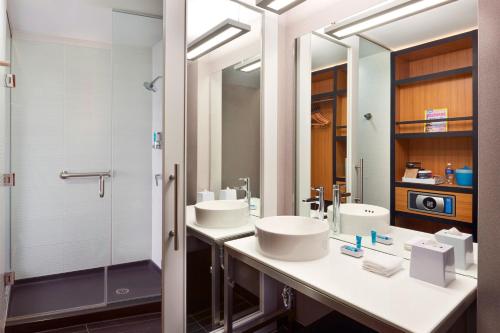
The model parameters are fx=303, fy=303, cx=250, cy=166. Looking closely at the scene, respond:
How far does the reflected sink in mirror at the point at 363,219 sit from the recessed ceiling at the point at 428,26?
861 millimetres

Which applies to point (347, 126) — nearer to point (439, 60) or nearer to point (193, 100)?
point (439, 60)

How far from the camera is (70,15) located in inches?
101

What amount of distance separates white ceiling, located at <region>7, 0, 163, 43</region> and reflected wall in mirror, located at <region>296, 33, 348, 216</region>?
5.20 ft

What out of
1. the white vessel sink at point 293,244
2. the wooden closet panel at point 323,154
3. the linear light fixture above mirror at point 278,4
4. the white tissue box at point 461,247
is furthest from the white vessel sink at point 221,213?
the linear light fixture above mirror at point 278,4

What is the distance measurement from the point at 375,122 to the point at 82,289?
2.79 metres

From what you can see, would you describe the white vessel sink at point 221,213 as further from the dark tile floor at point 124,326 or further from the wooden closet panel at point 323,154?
the dark tile floor at point 124,326

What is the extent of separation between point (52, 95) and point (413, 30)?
117 inches

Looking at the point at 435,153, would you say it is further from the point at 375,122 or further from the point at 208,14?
the point at 208,14

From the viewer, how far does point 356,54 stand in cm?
175

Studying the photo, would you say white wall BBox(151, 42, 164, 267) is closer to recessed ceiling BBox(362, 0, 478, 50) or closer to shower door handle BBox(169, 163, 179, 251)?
shower door handle BBox(169, 163, 179, 251)

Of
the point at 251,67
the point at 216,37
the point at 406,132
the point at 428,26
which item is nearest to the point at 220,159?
the point at 251,67

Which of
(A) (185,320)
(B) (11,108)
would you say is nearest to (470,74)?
(A) (185,320)

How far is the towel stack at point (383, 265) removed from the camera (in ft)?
4.17

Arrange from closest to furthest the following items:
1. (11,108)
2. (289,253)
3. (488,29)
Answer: (488,29), (289,253), (11,108)
